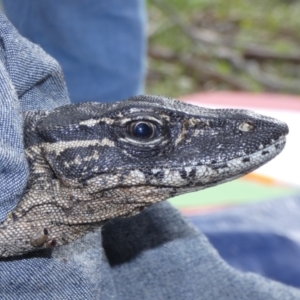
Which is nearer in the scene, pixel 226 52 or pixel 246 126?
pixel 246 126

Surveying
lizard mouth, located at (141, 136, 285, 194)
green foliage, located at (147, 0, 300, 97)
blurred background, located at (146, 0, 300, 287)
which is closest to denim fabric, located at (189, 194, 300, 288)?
blurred background, located at (146, 0, 300, 287)

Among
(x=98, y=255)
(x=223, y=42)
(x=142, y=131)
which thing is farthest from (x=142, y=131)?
(x=223, y=42)

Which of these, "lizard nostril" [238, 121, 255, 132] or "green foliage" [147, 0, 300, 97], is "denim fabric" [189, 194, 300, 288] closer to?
"lizard nostril" [238, 121, 255, 132]

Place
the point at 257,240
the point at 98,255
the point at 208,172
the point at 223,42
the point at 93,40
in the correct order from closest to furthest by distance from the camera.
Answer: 1. the point at 208,172
2. the point at 98,255
3. the point at 257,240
4. the point at 93,40
5. the point at 223,42

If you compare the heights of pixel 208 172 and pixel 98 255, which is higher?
pixel 208 172

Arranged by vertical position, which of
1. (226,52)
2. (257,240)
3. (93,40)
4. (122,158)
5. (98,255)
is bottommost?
(226,52)

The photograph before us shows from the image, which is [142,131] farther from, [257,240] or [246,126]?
[257,240]
